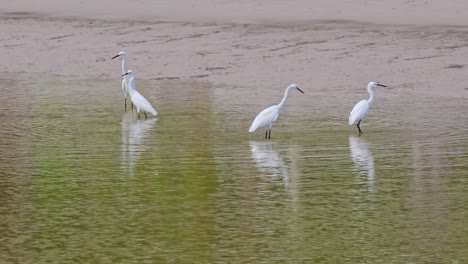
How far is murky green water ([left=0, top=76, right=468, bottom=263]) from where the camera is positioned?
34.8ft

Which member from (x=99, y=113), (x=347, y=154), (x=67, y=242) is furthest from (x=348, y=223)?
(x=99, y=113)

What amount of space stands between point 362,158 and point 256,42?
31.1 feet

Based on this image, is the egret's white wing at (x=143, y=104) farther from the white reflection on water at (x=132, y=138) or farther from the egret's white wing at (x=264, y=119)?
the egret's white wing at (x=264, y=119)

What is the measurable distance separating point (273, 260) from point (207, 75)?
12.1 meters

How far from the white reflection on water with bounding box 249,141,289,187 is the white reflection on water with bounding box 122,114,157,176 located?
1309 mm

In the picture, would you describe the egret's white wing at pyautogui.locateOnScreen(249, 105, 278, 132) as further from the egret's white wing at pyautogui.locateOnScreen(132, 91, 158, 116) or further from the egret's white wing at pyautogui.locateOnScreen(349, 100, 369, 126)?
the egret's white wing at pyautogui.locateOnScreen(132, 91, 158, 116)

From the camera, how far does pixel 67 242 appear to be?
425 inches

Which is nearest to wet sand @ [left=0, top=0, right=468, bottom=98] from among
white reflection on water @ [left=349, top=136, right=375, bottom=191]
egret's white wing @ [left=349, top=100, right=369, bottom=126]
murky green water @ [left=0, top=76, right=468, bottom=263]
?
murky green water @ [left=0, top=76, right=468, bottom=263]

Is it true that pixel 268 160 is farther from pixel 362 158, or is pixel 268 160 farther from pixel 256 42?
pixel 256 42

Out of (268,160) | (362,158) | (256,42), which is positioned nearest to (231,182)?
(268,160)

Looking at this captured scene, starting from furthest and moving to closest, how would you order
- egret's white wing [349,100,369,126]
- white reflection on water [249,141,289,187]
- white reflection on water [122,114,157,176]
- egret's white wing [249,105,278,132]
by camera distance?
egret's white wing [349,100,369,126], egret's white wing [249,105,278,132], white reflection on water [122,114,157,176], white reflection on water [249,141,289,187]

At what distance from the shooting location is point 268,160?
47.9 ft

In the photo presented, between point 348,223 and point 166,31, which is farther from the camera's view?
point 166,31

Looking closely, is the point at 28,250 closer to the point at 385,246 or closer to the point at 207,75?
the point at 385,246
